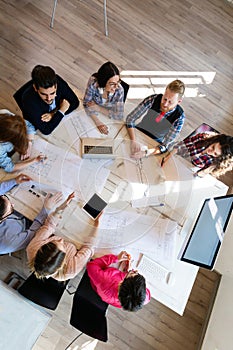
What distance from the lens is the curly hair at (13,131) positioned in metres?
2.17

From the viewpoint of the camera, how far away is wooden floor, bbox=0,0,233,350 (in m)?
3.58

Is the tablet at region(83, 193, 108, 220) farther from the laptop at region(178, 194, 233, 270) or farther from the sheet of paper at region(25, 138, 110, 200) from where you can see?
the laptop at region(178, 194, 233, 270)

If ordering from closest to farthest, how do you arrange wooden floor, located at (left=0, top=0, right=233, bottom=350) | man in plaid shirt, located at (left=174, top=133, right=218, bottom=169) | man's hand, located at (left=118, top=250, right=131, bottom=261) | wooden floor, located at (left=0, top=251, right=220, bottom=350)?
1. man's hand, located at (left=118, top=250, right=131, bottom=261)
2. man in plaid shirt, located at (left=174, top=133, right=218, bottom=169)
3. wooden floor, located at (left=0, top=251, right=220, bottom=350)
4. wooden floor, located at (left=0, top=0, right=233, bottom=350)

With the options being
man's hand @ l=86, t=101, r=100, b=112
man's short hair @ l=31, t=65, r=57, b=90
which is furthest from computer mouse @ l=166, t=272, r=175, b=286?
man's short hair @ l=31, t=65, r=57, b=90

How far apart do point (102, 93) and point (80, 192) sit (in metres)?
0.79

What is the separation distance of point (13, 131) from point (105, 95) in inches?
29.3

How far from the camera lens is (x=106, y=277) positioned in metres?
2.15

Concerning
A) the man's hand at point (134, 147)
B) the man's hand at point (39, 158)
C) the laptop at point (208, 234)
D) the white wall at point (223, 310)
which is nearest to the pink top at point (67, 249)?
the man's hand at point (39, 158)

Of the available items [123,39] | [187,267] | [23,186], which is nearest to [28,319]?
[23,186]

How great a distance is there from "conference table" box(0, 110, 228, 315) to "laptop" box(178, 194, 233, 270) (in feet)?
0.54

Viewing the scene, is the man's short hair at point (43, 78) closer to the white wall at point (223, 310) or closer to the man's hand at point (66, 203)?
the man's hand at point (66, 203)

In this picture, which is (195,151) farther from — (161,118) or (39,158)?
(39,158)

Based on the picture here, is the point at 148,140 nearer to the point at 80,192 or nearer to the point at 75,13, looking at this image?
the point at 80,192

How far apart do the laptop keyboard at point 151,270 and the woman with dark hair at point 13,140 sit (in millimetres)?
932
